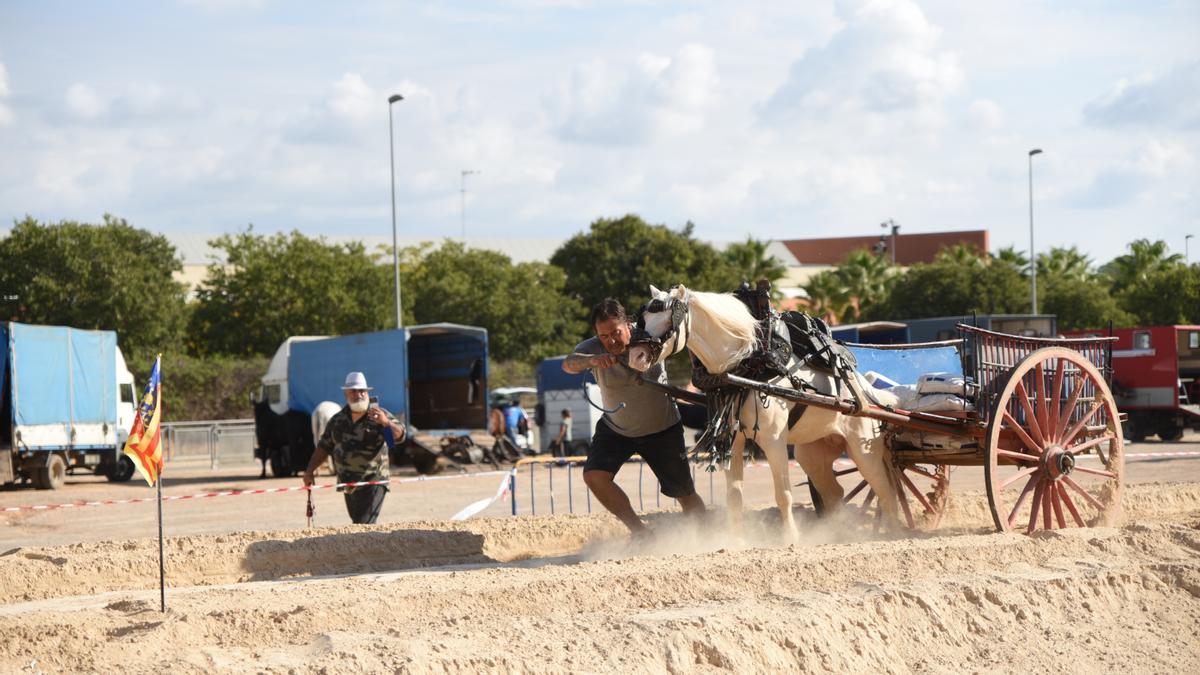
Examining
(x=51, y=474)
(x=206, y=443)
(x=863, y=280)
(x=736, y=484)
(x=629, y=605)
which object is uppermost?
(x=863, y=280)

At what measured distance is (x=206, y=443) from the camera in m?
30.6

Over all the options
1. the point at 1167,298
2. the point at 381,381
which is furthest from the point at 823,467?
the point at 1167,298

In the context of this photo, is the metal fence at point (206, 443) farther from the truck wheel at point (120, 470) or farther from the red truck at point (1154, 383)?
the red truck at point (1154, 383)

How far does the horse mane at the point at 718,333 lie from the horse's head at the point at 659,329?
0.49 ft

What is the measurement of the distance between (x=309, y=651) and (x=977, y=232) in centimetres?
7988

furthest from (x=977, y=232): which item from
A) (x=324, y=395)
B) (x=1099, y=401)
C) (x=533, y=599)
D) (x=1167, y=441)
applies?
(x=533, y=599)

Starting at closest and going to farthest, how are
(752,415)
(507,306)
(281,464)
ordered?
(752,415) < (281,464) < (507,306)

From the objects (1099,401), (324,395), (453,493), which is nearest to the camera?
(1099,401)

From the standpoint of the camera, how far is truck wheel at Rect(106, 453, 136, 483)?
24.1 meters

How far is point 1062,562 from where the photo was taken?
8.09 meters

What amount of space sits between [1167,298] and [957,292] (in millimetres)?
7720

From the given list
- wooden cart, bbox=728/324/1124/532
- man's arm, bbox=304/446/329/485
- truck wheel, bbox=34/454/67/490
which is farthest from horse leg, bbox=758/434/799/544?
truck wheel, bbox=34/454/67/490

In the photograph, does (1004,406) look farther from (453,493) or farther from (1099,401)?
(453,493)

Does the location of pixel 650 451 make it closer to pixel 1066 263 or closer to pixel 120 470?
pixel 120 470
